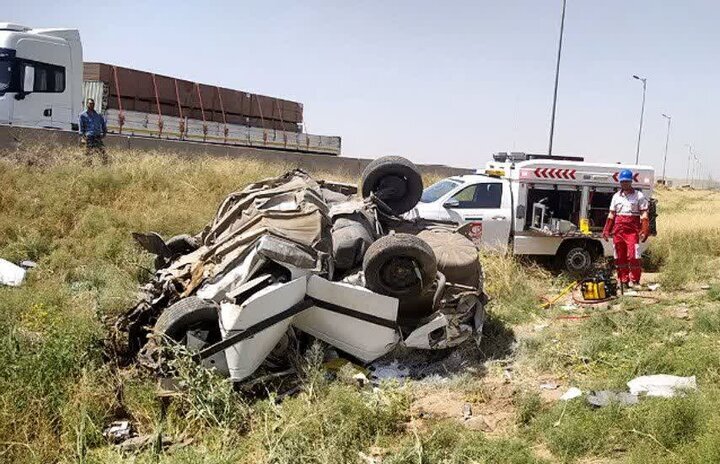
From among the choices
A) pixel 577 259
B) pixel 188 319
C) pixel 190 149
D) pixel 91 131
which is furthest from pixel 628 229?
pixel 190 149

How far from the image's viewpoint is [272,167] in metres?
17.3

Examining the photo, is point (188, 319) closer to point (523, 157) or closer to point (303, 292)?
point (303, 292)

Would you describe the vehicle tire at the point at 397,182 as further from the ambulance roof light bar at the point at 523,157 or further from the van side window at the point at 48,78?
the van side window at the point at 48,78

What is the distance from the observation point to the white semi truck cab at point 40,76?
589 inches

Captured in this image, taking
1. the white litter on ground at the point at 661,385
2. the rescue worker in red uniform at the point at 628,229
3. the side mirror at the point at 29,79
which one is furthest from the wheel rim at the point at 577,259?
the side mirror at the point at 29,79

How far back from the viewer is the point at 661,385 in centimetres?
541

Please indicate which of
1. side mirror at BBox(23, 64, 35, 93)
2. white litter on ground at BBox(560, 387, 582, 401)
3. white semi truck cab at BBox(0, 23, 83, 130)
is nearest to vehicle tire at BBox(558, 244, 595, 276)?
white litter on ground at BBox(560, 387, 582, 401)

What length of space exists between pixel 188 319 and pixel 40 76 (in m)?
12.4

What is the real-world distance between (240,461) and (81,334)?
2120 millimetres

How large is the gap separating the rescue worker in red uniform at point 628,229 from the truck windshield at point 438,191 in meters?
2.71

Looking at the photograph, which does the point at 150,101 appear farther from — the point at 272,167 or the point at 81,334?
the point at 81,334

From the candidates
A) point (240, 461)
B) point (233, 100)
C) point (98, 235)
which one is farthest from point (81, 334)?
point (233, 100)

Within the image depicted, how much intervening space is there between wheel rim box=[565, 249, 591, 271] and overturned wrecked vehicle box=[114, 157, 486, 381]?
435 centimetres

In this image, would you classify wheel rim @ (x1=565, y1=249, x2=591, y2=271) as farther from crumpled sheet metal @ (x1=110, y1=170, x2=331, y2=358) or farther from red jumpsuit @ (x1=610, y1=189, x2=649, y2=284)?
crumpled sheet metal @ (x1=110, y1=170, x2=331, y2=358)
